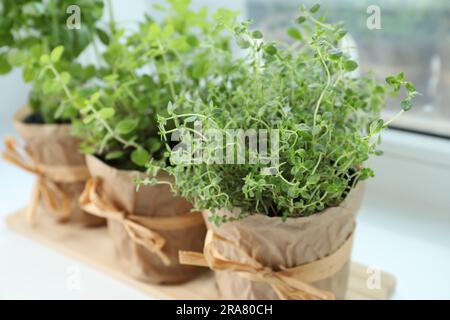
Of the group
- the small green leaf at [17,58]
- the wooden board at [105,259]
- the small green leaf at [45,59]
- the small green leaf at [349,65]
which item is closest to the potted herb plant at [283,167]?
the small green leaf at [349,65]

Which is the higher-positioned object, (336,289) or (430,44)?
(430,44)

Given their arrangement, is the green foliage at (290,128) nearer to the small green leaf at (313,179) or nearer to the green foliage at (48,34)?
the small green leaf at (313,179)

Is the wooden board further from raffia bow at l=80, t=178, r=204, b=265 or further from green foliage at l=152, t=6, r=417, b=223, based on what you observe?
green foliage at l=152, t=6, r=417, b=223

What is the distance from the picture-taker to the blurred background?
0.84m

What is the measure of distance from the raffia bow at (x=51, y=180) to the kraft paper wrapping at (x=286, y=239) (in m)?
0.34

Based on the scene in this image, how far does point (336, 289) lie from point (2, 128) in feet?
3.20

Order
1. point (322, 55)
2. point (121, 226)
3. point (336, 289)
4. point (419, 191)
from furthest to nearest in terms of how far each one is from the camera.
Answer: point (419, 191), point (121, 226), point (336, 289), point (322, 55)

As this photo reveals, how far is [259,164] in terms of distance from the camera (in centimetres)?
58

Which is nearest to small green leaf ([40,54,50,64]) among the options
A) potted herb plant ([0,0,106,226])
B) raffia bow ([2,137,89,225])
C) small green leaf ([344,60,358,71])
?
potted herb plant ([0,0,106,226])

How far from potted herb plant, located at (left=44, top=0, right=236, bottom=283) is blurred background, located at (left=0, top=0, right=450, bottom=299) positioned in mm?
81

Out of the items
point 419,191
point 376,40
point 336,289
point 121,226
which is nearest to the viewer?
point 336,289
